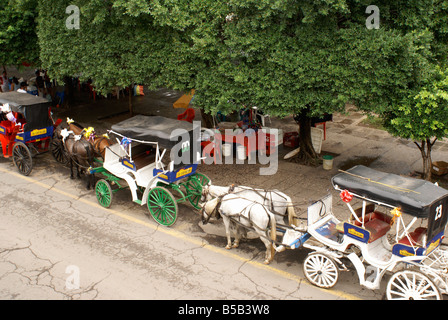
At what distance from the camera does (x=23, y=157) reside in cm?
1312

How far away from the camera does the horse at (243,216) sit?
333 inches

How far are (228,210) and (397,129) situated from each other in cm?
475

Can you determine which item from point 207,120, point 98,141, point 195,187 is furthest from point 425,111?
point 98,141

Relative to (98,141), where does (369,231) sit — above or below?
below

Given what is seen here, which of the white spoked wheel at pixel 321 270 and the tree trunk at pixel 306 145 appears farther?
the tree trunk at pixel 306 145

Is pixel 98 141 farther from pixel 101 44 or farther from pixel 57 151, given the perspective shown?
pixel 101 44

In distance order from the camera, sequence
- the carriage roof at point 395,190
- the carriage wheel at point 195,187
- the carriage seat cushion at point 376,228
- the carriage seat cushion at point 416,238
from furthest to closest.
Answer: the carriage wheel at point 195,187, the carriage seat cushion at point 376,228, the carriage seat cushion at point 416,238, the carriage roof at point 395,190

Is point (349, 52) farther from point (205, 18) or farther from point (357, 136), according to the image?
point (357, 136)

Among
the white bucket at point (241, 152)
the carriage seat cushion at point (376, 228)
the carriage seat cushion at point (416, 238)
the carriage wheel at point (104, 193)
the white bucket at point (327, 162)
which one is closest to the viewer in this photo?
the carriage seat cushion at point (416, 238)

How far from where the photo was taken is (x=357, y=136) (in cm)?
1680

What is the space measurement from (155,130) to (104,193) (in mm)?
2167

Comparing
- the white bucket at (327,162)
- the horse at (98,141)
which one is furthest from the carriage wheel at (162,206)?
the white bucket at (327,162)

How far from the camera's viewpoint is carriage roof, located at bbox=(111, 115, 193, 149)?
9945mm

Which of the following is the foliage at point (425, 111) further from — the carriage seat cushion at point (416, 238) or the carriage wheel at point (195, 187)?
the carriage wheel at point (195, 187)
